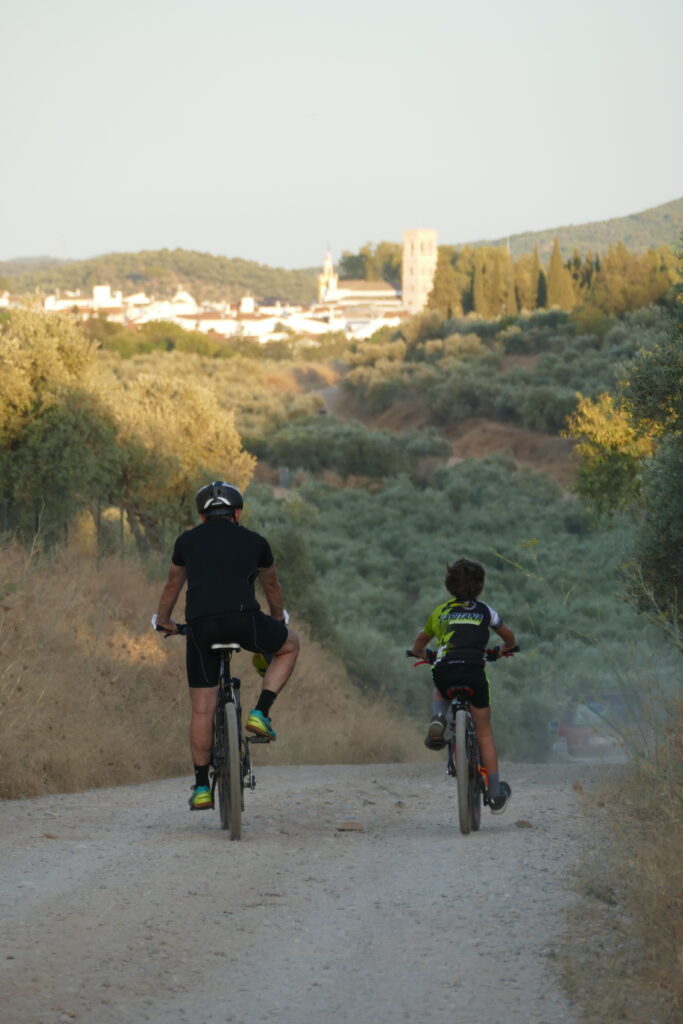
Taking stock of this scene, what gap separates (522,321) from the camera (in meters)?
95.1

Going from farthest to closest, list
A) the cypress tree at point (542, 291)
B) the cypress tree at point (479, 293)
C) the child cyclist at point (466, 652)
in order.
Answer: the cypress tree at point (479, 293) → the cypress tree at point (542, 291) → the child cyclist at point (466, 652)

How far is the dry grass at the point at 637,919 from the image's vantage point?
4.49 m

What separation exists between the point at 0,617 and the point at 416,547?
35.3 meters

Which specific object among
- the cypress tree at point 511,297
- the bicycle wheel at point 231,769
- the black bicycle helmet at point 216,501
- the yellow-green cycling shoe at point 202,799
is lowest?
the cypress tree at point 511,297

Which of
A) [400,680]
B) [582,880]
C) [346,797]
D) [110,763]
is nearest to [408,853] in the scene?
[582,880]

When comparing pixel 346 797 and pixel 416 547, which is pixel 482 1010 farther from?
pixel 416 547

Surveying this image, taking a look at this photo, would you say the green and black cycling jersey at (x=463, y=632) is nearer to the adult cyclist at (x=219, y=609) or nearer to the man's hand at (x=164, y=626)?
the adult cyclist at (x=219, y=609)

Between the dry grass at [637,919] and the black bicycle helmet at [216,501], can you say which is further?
the black bicycle helmet at [216,501]

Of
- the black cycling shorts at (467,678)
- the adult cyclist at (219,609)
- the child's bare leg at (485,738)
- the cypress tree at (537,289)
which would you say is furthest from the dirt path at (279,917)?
the cypress tree at (537,289)

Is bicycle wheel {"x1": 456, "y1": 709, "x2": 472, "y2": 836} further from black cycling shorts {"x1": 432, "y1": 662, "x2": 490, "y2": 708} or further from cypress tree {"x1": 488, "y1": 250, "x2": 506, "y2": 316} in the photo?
cypress tree {"x1": 488, "y1": 250, "x2": 506, "y2": 316}

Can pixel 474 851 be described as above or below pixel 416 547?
above

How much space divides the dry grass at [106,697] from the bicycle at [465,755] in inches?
144

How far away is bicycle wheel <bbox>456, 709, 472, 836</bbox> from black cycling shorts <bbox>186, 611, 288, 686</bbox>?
1.15 m

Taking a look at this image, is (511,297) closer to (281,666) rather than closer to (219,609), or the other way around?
(281,666)
